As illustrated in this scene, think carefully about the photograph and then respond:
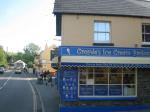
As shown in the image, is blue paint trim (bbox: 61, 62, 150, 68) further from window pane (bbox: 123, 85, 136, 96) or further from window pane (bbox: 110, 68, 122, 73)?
window pane (bbox: 123, 85, 136, 96)

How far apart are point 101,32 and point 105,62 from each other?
2.35 metres

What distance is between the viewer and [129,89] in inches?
819

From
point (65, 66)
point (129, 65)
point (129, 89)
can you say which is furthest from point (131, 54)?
point (65, 66)

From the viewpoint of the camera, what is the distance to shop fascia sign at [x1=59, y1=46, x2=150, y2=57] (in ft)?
62.7

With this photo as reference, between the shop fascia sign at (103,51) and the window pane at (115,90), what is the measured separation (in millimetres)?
2204

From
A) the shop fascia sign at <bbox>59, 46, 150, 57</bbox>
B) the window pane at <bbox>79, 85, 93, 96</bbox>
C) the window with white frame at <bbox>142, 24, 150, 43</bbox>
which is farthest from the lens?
the window with white frame at <bbox>142, 24, 150, 43</bbox>

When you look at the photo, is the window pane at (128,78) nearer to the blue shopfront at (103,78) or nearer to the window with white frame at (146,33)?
the blue shopfront at (103,78)

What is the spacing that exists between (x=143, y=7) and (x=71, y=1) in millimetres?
4922

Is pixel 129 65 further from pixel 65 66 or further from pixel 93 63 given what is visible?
pixel 65 66

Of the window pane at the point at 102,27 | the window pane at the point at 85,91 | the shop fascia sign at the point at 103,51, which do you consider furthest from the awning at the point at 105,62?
the window pane at the point at 102,27

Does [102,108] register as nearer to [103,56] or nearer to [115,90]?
[115,90]

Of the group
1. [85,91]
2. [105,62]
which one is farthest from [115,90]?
[105,62]

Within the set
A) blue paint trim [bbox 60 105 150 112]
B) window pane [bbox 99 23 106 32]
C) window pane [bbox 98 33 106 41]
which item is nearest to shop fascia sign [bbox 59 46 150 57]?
window pane [bbox 98 33 106 41]

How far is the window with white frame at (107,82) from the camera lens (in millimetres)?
20219
